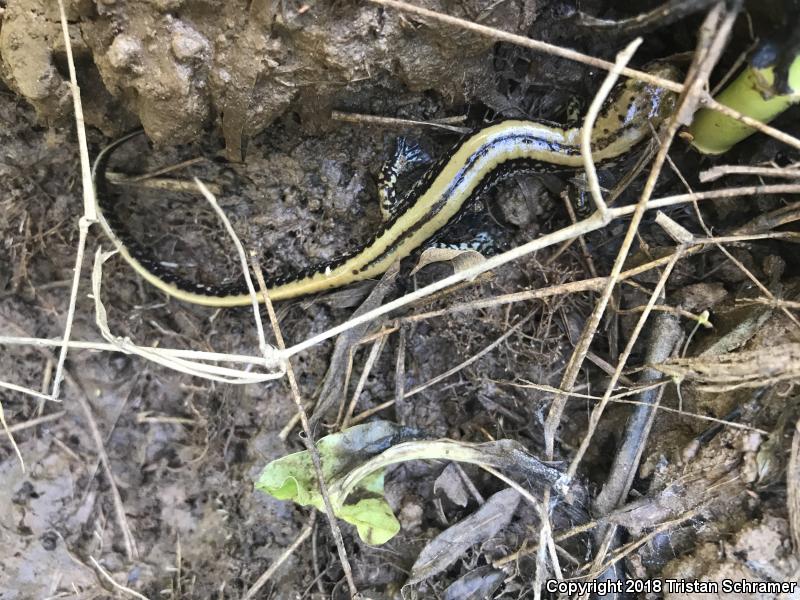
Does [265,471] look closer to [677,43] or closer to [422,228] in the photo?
[422,228]

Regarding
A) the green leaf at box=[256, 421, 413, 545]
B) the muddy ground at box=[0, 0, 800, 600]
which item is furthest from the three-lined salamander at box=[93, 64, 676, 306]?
the green leaf at box=[256, 421, 413, 545]

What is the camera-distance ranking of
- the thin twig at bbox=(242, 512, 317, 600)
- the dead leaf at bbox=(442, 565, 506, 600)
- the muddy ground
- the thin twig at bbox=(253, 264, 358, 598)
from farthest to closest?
the thin twig at bbox=(242, 512, 317, 600) < the dead leaf at bbox=(442, 565, 506, 600) < the thin twig at bbox=(253, 264, 358, 598) < the muddy ground

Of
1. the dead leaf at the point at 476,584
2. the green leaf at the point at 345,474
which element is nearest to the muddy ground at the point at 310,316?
the dead leaf at the point at 476,584

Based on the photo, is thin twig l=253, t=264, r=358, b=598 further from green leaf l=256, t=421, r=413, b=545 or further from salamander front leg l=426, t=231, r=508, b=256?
salamander front leg l=426, t=231, r=508, b=256

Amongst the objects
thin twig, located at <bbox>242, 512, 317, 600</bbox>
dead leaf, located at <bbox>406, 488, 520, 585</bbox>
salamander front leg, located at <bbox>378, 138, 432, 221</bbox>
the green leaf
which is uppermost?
salamander front leg, located at <bbox>378, 138, 432, 221</bbox>

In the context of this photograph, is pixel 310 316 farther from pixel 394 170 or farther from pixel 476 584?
pixel 476 584

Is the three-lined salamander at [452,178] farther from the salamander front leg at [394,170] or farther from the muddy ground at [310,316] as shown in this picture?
the muddy ground at [310,316]
